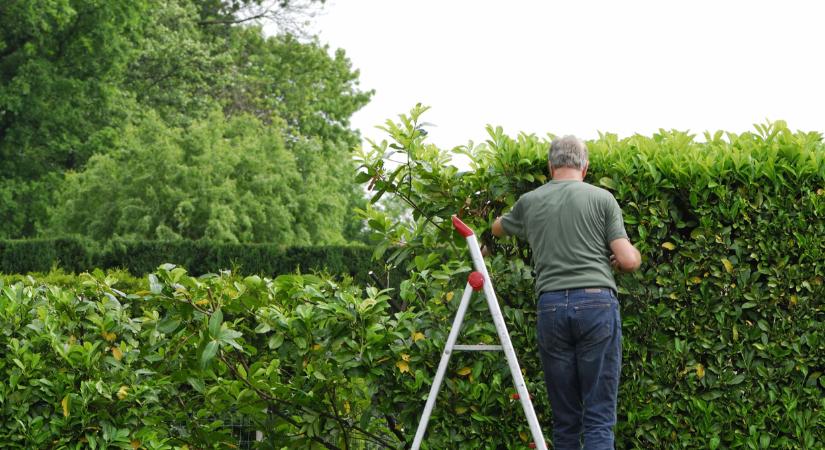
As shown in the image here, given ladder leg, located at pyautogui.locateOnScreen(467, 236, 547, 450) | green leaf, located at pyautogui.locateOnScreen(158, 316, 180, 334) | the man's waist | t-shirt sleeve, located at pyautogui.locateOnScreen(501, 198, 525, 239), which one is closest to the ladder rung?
ladder leg, located at pyautogui.locateOnScreen(467, 236, 547, 450)

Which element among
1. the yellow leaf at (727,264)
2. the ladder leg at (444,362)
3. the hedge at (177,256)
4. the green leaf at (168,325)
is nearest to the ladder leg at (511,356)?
the ladder leg at (444,362)

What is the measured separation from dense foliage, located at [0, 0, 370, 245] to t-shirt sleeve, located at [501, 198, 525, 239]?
19606 millimetres

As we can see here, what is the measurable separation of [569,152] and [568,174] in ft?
0.35

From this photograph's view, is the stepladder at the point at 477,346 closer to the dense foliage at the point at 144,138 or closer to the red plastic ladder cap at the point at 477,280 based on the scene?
the red plastic ladder cap at the point at 477,280

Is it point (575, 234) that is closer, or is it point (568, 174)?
point (575, 234)

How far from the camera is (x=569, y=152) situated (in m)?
4.63

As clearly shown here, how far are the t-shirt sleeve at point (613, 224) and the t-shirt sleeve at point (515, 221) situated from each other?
426mm

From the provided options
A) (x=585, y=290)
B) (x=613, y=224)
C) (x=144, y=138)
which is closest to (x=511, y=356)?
(x=585, y=290)

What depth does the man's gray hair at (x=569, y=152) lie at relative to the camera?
463cm

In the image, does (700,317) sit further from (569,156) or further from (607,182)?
(569,156)

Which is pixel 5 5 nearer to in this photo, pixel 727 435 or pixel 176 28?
pixel 176 28

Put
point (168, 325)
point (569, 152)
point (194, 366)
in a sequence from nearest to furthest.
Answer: point (569, 152) < point (168, 325) < point (194, 366)

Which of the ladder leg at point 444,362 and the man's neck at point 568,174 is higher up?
the man's neck at point 568,174

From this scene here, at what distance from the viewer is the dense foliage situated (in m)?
25.4
